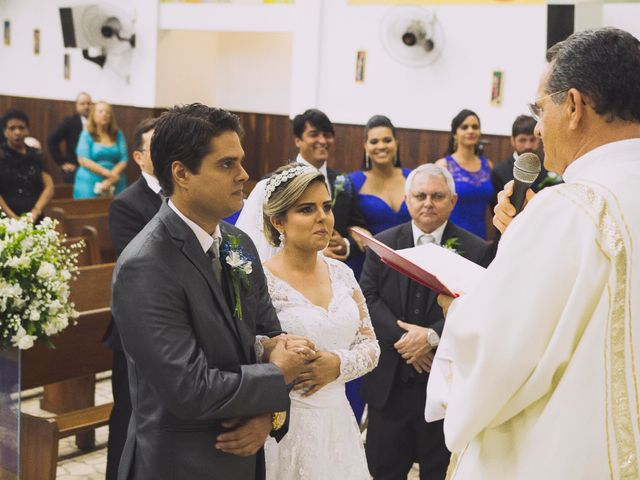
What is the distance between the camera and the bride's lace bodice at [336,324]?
3514mm

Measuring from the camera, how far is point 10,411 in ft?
12.1

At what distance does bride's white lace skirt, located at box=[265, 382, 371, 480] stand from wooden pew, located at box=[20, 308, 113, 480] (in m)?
1.56

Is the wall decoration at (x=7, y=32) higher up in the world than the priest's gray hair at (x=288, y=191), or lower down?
higher up

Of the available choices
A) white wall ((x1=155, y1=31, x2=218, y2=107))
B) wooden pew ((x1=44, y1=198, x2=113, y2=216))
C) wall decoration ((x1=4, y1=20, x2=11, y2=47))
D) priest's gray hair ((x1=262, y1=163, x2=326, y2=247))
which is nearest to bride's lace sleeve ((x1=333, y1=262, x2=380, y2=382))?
priest's gray hair ((x1=262, y1=163, x2=326, y2=247))

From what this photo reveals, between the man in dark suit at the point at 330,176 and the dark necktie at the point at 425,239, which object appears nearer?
the dark necktie at the point at 425,239

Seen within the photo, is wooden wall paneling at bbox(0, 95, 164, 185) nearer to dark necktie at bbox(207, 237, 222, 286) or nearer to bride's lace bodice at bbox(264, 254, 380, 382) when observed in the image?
bride's lace bodice at bbox(264, 254, 380, 382)

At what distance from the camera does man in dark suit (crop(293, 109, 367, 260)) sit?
5832 mm

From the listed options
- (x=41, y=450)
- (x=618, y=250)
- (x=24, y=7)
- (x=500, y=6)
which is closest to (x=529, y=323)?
(x=618, y=250)

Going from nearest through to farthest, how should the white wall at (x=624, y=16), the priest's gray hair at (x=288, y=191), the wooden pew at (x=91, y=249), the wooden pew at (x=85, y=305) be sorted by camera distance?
the priest's gray hair at (x=288, y=191), the wooden pew at (x=85, y=305), the wooden pew at (x=91, y=249), the white wall at (x=624, y=16)

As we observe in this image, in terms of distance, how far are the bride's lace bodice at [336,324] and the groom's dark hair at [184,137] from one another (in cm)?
97

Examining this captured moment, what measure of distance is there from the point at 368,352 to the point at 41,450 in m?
1.94

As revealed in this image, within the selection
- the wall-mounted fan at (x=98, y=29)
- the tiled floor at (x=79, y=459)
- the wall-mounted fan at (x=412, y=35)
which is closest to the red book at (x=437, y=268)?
the tiled floor at (x=79, y=459)

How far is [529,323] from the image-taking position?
1.98 meters

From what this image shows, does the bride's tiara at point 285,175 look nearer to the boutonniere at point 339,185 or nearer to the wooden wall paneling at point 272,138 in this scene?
the boutonniere at point 339,185
